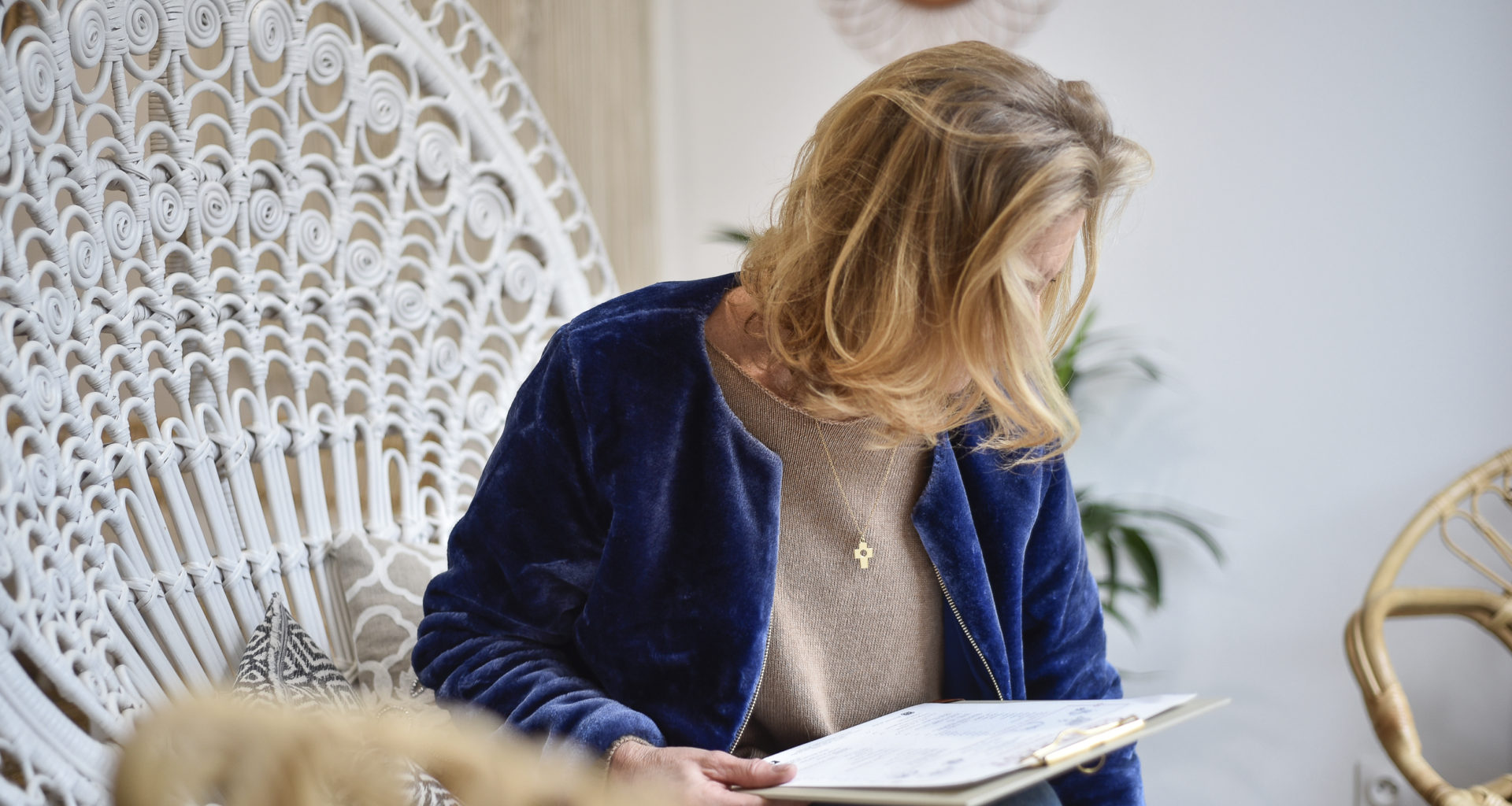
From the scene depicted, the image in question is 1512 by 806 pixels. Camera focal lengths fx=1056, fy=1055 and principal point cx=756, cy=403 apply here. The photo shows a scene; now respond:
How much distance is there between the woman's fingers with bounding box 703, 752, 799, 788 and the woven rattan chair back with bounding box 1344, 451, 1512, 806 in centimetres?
82

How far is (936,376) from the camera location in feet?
2.99

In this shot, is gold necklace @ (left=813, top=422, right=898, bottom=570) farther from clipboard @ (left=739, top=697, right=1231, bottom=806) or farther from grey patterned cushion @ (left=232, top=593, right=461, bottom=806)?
grey patterned cushion @ (left=232, top=593, right=461, bottom=806)

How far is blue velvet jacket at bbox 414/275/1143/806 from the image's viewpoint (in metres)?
0.98

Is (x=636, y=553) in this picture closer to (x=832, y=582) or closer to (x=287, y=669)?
(x=832, y=582)

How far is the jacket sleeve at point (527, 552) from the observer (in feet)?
3.28

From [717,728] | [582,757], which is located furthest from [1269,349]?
[582,757]

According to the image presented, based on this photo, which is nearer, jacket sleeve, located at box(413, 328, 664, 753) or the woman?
the woman

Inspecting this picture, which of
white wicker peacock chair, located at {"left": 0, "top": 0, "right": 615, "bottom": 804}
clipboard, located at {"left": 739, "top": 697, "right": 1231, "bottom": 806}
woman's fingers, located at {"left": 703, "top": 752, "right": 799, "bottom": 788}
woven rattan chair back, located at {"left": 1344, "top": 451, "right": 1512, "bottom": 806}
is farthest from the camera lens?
woven rattan chair back, located at {"left": 1344, "top": 451, "right": 1512, "bottom": 806}

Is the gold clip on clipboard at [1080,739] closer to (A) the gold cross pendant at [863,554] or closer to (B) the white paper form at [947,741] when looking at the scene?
(B) the white paper form at [947,741]

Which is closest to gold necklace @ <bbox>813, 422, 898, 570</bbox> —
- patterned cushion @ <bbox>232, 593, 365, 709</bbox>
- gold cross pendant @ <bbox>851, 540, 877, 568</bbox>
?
gold cross pendant @ <bbox>851, 540, 877, 568</bbox>

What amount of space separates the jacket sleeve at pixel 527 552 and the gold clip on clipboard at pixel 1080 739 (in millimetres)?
439

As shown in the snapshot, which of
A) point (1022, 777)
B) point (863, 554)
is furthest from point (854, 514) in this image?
point (1022, 777)

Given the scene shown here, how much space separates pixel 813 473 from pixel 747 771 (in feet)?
1.06

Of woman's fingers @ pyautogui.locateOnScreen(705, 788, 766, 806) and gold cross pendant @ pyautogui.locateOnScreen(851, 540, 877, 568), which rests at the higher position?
gold cross pendant @ pyautogui.locateOnScreen(851, 540, 877, 568)
